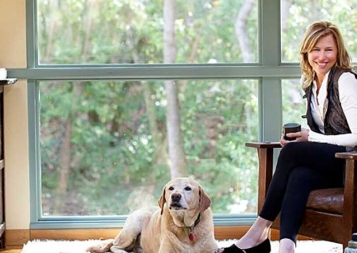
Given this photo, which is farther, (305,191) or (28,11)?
(28,11)

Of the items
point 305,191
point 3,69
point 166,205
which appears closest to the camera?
point 305,191

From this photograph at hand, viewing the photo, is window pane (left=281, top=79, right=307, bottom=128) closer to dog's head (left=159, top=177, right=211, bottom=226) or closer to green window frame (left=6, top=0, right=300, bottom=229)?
green window frame (left=6, top=0, right=300, bottom=229)

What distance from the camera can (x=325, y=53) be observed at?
337 cm

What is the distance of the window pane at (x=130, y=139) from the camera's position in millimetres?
4246

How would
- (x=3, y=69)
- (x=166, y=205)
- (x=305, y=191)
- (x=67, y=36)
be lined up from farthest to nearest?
(x=67, y=36) → (x=3, y=69) → (x=166, y=205) → (x=305, y=191)

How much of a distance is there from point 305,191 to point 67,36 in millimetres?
1799

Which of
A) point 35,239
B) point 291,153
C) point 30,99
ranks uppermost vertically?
point 30,99

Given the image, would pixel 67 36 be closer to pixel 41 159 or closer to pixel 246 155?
pixel 41 159

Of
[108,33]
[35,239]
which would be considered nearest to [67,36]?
[108,33]

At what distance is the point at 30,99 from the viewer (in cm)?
417

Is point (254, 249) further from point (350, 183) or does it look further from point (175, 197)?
point (350, 183)

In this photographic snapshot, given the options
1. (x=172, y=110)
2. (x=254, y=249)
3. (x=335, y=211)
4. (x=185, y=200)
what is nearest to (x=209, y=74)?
(x=172, y=110)

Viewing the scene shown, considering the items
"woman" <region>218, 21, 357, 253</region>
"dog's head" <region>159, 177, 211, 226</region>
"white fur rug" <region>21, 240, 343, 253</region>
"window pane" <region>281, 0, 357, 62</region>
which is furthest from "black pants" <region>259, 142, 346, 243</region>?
"window pane" <region>281, 0, 357, 62</region>

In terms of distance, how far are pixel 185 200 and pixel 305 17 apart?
4.83 feet
